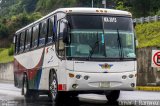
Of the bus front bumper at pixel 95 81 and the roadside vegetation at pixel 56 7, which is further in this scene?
the roadside vegetation at pixel 56 7

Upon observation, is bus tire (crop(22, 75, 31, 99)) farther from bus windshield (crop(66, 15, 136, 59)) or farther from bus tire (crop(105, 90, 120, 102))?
bus windshield (crop(66, 15, 136, 59))

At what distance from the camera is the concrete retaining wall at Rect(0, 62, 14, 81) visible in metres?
59.9

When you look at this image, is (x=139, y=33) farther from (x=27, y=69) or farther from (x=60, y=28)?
(x=60, y=28)

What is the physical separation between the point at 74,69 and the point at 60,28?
5.88 ft

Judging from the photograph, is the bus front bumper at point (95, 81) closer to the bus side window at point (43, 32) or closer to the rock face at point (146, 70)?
the bus side window at point (43, 32)

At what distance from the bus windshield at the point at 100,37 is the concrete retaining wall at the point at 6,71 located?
43020 millimetres

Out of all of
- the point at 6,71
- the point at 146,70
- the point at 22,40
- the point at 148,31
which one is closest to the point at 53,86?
the point at 22,40

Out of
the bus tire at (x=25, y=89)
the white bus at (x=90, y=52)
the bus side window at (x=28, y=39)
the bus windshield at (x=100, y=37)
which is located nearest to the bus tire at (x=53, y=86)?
the white bus at (x=90, y=52)

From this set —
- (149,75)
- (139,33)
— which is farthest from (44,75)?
(139,33)

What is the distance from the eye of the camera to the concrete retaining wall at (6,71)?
196ft

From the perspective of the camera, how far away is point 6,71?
6269cm

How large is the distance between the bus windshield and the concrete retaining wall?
43020 mm

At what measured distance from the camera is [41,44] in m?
20.1

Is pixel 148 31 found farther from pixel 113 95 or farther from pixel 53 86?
pixel 53 86
